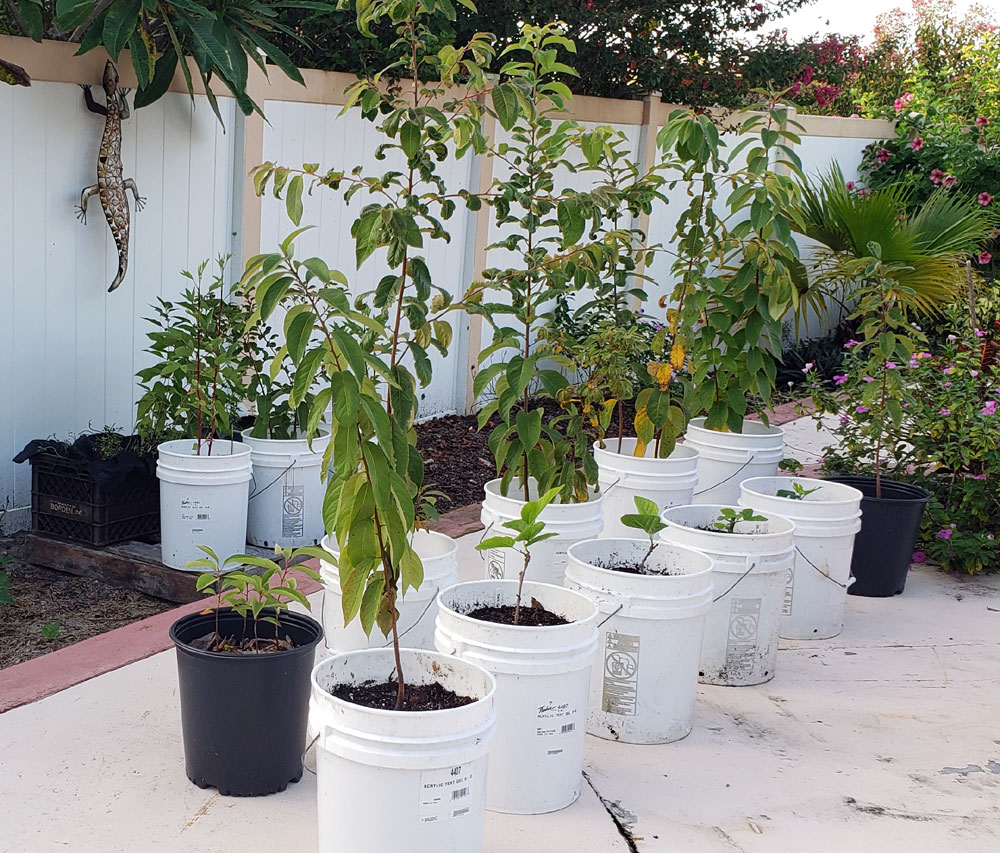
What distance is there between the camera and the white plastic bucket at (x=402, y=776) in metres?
2.41

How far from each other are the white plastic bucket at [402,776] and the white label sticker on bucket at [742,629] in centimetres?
149

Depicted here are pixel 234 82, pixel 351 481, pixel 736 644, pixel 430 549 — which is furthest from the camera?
pixel 234 82

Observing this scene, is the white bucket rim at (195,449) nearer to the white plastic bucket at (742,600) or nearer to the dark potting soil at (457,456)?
the dark potting soil at (457,456)

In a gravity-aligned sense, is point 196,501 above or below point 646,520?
below

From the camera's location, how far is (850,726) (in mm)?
3602

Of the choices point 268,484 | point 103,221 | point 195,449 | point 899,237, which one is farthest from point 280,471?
point 899,237

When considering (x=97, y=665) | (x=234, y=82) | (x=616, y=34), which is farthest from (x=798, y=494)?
(x=616, y=34)

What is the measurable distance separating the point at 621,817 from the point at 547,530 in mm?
1165

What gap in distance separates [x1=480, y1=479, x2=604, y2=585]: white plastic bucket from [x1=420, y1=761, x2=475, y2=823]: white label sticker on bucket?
57.2 inches

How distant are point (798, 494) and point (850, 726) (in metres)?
1.05

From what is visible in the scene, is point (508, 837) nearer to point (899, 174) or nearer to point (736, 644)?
point (736, 644)

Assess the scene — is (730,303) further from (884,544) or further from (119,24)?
(119,24)

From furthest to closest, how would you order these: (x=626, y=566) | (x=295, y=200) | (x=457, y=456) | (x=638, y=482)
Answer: (x=457, y=456) → (x=638, y=482) → (x=626, y=566) → (x=295, y=200)

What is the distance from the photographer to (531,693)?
2.87m
